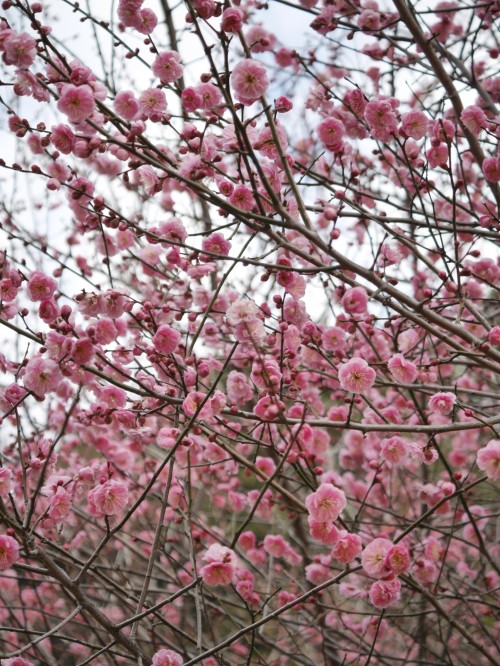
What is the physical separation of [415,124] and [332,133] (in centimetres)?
47

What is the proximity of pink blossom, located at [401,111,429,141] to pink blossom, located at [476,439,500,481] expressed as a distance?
148 centimetres

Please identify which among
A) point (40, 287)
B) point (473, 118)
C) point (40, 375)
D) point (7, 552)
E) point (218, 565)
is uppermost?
point (473, 118)

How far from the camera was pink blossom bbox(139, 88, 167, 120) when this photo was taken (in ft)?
8.52

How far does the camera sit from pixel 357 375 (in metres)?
2.50

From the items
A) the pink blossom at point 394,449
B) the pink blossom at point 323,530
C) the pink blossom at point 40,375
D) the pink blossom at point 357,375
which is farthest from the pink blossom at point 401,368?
the pink blossom at point 40,375

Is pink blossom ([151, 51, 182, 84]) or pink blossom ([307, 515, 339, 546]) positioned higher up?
pink blossom ([151, 51, 182, 84])

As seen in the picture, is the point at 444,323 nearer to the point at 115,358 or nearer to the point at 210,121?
the point at 210,121

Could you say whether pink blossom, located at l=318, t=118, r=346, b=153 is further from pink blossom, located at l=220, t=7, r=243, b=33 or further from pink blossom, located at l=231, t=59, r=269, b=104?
pink blossom, located at l=220, t=7, r=243, b=33

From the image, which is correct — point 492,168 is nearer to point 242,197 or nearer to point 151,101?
point 242,197

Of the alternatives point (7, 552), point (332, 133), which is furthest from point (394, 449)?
point (7, 552)

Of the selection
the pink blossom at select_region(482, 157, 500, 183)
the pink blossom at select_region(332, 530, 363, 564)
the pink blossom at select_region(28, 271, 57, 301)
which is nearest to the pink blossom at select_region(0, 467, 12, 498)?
the pink blossom at select_region(28, 271, 57, 301)

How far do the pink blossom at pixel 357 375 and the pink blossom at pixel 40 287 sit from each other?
1.33 m

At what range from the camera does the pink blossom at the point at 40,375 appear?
2.18 meters

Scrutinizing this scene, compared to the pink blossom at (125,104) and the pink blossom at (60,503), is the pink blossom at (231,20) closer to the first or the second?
the pink blossom at (125,104)
